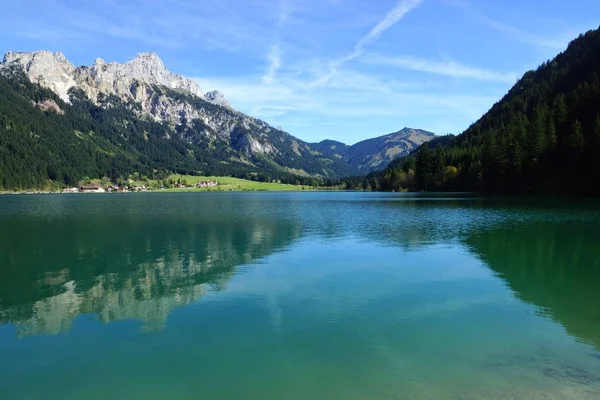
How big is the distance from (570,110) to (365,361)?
126 m

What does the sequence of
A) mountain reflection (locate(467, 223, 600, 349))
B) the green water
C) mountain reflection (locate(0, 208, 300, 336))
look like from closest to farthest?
the green water → mountain reflection (locate(467, 223, 600, 349)) → mountain reflection (locate(0, 208, 300, 336))

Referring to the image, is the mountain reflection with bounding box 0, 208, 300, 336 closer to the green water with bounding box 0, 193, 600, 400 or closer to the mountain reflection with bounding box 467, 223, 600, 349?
the green water with bounding box 0, 193, 600, 400

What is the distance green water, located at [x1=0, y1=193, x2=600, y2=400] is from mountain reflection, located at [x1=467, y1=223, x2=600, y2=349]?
0.53 ft

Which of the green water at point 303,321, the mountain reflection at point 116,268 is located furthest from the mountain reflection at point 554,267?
the mountain reflection at point 116,268

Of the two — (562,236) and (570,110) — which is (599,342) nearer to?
(562,236)

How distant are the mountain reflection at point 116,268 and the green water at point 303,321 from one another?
16cm

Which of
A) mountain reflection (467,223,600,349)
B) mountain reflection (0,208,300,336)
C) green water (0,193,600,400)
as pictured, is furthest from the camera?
mountain reflection (0,208,300,336)

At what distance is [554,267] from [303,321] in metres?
20.0

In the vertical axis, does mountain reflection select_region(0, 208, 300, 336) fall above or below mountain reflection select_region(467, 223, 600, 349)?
below

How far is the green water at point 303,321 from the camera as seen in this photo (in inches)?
475

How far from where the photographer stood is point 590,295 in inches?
835

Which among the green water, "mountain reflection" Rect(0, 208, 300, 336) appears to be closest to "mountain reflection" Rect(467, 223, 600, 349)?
the green water

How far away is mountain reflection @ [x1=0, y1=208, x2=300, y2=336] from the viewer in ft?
64.8

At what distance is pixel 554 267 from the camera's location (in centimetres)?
2825
